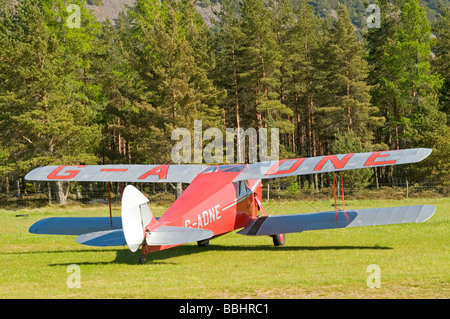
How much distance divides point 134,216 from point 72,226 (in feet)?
17.8

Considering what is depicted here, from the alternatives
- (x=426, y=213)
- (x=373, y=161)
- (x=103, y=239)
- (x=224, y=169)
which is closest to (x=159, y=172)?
(x=224, y=169)

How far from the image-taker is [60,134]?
143 feet

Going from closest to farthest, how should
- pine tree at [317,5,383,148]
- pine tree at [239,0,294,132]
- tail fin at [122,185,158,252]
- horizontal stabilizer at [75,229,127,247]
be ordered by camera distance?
1. tail fin at [122,185,158,252]
2. horizontal stabilizer at [75,229,127,247]
3. pine tree at [239,0,294,132]
4. pine tree at [317,5,383,148]

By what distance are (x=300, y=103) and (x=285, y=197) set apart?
28029 mm

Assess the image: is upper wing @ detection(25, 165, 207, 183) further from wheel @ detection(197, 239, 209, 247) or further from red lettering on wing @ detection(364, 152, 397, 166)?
red lettering on wing @ detection(364, 152, 397, 166)

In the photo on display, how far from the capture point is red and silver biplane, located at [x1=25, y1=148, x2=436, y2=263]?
1236 centimetres

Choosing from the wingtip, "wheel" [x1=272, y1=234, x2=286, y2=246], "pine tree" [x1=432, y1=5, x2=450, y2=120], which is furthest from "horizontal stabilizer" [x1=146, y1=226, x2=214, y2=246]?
"pine tree" [x1=432, y1=5, x2=450, y2=120]

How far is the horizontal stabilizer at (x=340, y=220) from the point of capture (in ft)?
47.9

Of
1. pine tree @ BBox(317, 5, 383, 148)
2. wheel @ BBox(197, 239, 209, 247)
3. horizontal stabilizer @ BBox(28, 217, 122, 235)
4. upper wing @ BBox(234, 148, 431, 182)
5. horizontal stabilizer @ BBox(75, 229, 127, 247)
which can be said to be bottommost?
wheel @ BBox(197, 239, 209, 247)

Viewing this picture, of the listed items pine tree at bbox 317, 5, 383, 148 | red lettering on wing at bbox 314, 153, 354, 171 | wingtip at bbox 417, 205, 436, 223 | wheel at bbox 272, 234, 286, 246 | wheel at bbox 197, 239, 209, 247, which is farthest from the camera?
pine tree at bbox 317, 5, 383, 148

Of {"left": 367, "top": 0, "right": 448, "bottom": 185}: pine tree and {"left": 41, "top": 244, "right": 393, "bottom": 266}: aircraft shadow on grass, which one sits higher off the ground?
{"left": 367, "top": 0, "right": 448, "bottom": 185}: pine tree

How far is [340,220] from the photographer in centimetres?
1547

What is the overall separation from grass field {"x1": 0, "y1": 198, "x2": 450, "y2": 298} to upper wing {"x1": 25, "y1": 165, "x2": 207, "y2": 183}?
2297mm

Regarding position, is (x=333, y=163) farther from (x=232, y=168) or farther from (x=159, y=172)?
(x=159, y=172)
